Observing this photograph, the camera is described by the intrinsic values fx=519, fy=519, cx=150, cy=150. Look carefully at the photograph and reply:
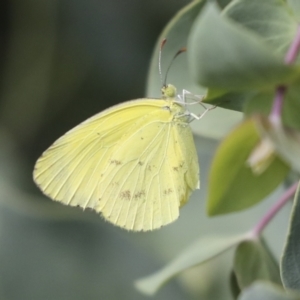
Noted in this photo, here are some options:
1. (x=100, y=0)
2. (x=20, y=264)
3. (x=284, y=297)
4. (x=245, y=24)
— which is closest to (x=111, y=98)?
(x=100, y=0)

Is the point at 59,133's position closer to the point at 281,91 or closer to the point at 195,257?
the point at 195,257

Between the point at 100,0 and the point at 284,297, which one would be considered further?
the point at 100,0

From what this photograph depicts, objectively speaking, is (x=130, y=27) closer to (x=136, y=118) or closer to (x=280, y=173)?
(x=136, y=118)

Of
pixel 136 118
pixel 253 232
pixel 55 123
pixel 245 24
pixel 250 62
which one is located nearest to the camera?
pixel 250 62

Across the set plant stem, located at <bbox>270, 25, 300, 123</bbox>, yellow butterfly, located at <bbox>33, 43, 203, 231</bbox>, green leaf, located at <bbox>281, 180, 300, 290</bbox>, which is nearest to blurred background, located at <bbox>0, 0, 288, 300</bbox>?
yellow butterfly, located at <bbox>33, 43, 203, 231</bbox>

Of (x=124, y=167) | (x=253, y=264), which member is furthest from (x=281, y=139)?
(x=124, y=167)
